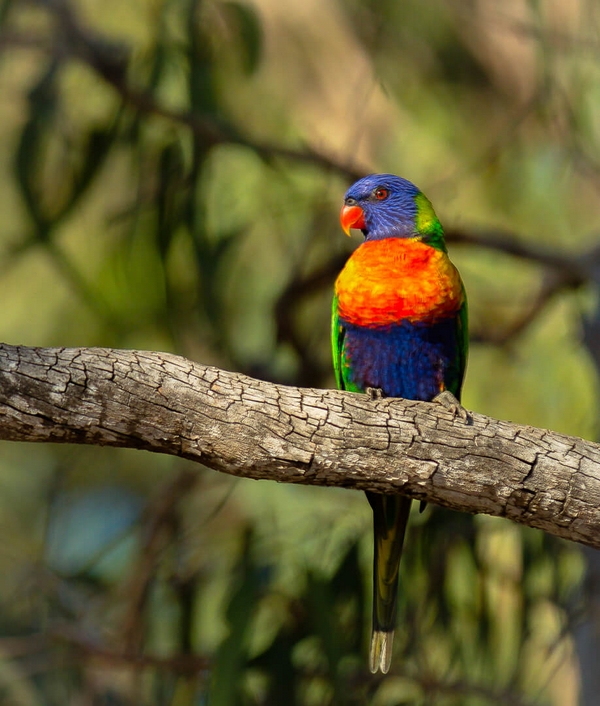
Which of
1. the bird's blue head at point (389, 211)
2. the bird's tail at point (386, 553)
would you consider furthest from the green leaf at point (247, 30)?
the bird's tail at point (386, 553)

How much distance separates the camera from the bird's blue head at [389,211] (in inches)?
110

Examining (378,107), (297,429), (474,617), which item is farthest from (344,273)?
(378,107)

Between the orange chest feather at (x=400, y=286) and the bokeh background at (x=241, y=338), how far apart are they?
36.5 inches

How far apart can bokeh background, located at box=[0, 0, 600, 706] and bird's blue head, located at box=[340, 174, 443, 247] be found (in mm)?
728

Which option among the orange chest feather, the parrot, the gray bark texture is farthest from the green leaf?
the gray bark texture

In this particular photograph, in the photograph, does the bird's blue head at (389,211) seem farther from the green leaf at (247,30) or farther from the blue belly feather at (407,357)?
the green leaf at (247,30)

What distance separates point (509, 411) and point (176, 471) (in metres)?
1.53

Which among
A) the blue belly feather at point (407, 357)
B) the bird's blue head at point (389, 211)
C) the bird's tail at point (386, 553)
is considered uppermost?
the bird's blue head at point (389, 211)

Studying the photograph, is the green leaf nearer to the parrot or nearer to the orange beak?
the orange beak

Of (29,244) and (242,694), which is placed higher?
(29,244)

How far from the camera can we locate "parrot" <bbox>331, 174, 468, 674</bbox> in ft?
8.05

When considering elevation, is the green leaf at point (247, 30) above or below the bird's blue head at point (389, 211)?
above

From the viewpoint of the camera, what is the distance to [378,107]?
19.9 feet

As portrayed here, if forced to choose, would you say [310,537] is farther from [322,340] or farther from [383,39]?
[383,39]
